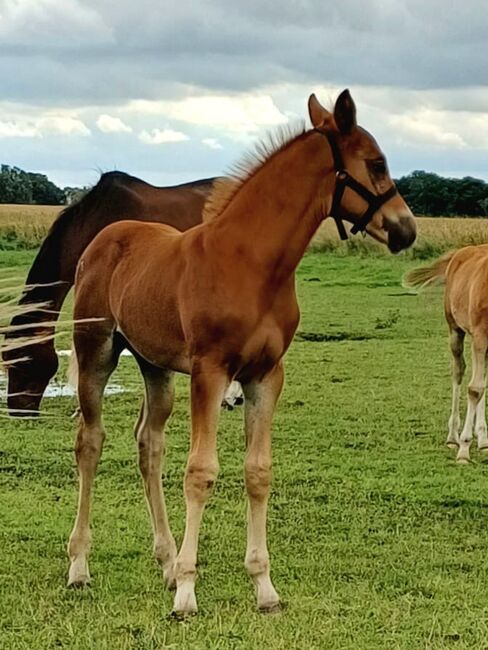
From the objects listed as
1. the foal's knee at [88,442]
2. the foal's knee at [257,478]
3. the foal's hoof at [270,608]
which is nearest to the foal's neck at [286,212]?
the foal's knee at [257,478]

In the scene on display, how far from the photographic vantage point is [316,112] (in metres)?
4.70

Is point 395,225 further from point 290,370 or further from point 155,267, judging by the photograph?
point 290,370

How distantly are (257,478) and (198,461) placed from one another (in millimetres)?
315

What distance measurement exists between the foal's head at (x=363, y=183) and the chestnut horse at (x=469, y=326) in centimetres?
348

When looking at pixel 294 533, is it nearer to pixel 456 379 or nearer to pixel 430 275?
pixel 456 379

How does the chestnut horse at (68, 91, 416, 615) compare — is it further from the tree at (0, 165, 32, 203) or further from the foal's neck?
the tree at (0, 165, 32, 203)

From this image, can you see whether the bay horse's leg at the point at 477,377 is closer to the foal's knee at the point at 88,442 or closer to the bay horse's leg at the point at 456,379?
the bay horse's leg at the point at 456,379

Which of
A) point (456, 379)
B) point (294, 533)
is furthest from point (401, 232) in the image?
point (456, 379)

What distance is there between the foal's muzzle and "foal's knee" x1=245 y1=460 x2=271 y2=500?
3.56ft

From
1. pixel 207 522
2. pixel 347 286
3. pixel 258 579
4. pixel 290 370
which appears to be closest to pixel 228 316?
pixel 258 579

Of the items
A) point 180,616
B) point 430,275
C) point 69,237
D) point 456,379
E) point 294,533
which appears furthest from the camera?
point 430,275

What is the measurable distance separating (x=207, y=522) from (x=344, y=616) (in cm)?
170

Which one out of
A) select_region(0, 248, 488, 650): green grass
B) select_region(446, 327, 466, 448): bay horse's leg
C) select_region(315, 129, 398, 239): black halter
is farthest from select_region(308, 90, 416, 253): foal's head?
select_region(446, 327, 466, 448): bay horse's leg

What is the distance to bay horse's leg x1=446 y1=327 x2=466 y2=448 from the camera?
831 centimetres
